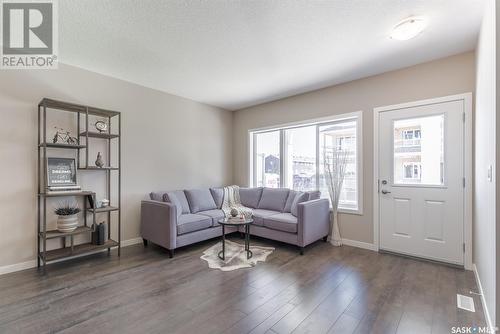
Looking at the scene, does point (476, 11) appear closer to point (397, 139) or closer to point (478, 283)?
point (397, 139)

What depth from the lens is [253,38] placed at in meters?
2.51

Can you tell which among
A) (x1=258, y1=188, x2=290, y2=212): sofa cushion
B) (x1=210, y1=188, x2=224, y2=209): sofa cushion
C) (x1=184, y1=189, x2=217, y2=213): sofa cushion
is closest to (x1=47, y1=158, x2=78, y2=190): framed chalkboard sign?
(x1=184, y1=189, x2=217, y2=213): sofa cushion

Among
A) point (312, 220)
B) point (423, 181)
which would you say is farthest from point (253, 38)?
point (423, 181)

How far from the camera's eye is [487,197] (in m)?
1.88

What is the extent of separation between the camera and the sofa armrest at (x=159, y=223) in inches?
126

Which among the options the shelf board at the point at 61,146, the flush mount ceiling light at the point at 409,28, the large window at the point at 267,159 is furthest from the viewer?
the large window at the point at 267,159

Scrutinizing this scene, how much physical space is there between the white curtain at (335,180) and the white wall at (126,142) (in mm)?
2333

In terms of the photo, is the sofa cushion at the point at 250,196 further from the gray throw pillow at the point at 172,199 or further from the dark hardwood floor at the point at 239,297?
the dark hardwood floor at the point at 239,297

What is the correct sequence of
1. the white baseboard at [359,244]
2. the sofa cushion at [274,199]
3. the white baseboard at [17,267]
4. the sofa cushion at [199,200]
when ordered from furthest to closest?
1. the sofa cushion at [274,199]
2. the sofa cushion at [199,200]
3. the white baseboard at [359,244]
4. the white baseboard at [17,267]

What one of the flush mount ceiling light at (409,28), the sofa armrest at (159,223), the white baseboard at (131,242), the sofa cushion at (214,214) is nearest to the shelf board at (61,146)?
the sofa armrest at (159,223)

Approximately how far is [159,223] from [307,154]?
2.76m

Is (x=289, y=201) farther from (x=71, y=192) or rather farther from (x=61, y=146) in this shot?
(x=61, y=146)

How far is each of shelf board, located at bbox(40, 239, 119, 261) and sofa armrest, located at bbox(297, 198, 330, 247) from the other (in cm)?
251

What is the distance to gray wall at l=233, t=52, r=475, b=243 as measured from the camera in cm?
287
